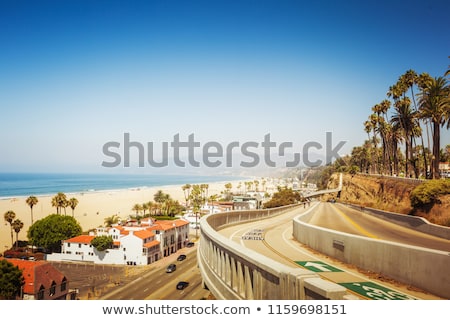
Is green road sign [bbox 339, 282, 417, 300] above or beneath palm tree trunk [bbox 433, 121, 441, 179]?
beneath

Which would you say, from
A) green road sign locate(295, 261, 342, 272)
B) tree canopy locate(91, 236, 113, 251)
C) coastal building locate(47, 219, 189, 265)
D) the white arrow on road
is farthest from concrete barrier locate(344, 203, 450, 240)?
tree canopy locate(91, 236, 113, 251)

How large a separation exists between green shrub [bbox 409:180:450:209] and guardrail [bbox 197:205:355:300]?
68.4ft

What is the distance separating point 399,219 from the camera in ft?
85.9

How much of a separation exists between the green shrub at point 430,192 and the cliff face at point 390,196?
461 mm

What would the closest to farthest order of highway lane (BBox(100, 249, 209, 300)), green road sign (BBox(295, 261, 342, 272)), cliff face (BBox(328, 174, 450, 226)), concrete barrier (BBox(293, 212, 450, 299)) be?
concrete barrier (BBox(293, 212, 450, 299)) < green road sign (BBox(295, 261, 342, 272)) < cliff face (BBox(328, 174, 450, 226)) < highway lane (BBox(100, 249, 209, 300))

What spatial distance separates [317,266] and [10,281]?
2225 centimetres

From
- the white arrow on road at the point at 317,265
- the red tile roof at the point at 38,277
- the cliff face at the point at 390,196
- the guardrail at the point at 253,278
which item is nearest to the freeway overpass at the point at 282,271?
the guardrail at the point at 253,278

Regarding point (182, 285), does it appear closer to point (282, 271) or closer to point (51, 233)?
point (282, 271)

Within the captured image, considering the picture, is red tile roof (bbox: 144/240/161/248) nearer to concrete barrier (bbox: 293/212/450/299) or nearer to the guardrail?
the guardrail

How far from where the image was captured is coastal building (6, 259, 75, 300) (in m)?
22.2

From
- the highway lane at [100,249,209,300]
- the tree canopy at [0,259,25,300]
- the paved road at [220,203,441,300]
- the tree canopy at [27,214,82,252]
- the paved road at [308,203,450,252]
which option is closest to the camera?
the paved road at [220,203,441,300]
